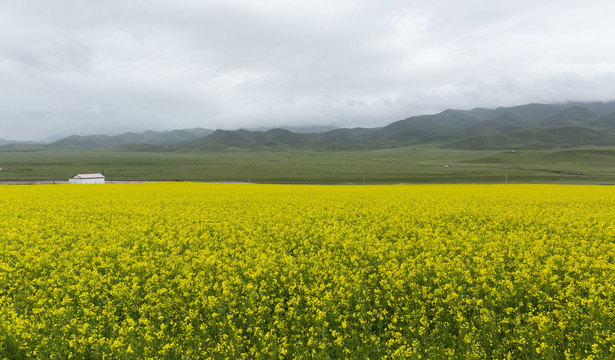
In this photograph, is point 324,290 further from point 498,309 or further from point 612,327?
point 612,327

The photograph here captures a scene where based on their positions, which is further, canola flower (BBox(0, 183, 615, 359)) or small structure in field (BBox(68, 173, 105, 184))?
small structure in field (BBox(68, 173, 105, 184))

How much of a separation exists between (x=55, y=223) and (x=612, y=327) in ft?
58.5

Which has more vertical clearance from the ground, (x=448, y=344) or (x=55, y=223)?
(x=55, y=223)

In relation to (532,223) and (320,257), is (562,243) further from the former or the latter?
(320,257)

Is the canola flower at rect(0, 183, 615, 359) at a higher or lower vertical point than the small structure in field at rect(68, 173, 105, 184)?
higher

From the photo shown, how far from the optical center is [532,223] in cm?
1355

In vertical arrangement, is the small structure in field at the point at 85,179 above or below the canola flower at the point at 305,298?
below

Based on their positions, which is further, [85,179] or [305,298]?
[85,179]

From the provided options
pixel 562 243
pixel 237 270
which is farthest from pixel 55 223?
pixel 562 243

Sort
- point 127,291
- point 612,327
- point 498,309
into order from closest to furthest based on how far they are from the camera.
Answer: point 612,327
point 498,309
point 127,291

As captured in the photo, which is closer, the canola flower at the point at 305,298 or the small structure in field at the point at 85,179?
the canola flower at the point at 305,298

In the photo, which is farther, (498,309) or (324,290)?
(324,290)

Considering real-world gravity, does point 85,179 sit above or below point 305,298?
below

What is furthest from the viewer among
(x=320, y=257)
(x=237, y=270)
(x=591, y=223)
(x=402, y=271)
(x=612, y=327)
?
(x=591, y=223)
